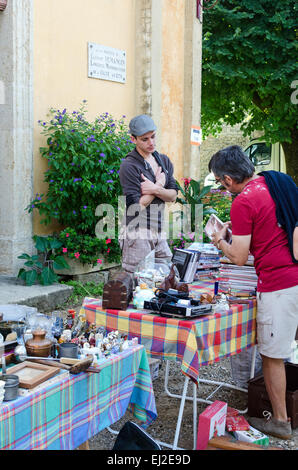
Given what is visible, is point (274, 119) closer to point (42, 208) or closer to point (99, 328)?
point (42, 208)

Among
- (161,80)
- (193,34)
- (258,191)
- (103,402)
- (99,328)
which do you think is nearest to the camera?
(103,402)

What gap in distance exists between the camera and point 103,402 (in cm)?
246

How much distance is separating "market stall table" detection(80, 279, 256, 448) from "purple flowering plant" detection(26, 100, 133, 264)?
3.05m

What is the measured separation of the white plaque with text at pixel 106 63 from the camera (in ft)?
23.2

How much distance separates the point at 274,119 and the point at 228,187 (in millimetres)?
9974

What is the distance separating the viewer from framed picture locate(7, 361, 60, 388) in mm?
2080

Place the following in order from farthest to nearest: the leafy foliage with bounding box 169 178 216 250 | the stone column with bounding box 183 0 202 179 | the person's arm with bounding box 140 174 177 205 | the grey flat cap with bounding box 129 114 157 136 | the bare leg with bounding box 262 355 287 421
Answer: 1. the stone column with bounding box 183 0 202 179
2. the leafy foliage with bounding box 169 178 216 250
3. the person's arm with bounding box 140 174 177 205
4. the grey flat cap with bounding box 129 114 157 136
5. the bare leg with bounding box 262 355 287 421


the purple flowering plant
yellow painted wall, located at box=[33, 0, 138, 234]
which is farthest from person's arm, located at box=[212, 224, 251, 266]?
yellow painted wall, located at box=[33, 0, 138, 234]

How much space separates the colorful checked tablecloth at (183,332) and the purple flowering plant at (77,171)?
3065 mm

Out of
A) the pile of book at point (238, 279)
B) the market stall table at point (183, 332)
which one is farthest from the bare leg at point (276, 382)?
the pile of book at point (238, 279)

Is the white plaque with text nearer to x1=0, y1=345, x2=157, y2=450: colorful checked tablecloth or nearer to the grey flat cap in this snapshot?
the grey flat cap

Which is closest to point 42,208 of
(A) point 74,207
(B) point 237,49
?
(A) point 74,207

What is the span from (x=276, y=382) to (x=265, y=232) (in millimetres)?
923

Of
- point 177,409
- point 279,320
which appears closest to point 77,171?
point 177,409
